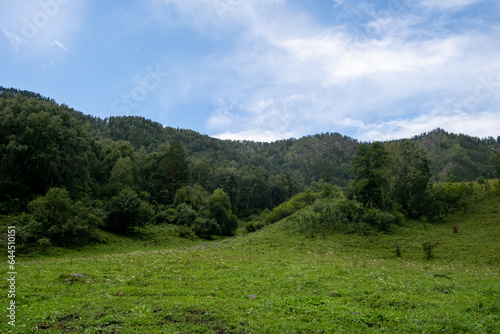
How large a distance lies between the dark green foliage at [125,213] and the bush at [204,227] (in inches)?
459

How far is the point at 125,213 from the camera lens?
1737 inches

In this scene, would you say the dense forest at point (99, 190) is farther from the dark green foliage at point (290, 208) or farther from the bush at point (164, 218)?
the dark green foliage at point (290, 208)

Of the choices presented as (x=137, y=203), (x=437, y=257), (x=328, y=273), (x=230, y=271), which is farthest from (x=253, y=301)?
(x=137, y=203)

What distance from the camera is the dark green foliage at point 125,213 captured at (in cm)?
4416

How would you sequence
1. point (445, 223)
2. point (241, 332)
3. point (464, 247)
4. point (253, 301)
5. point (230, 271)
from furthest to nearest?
point (445, 223), point (464, 247), point (230, 271), point (253, 301), point (241, 332)

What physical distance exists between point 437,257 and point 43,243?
130ft

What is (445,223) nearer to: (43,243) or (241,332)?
(241,332)

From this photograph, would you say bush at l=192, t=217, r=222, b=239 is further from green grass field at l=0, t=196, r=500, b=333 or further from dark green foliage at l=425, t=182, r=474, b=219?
dark green foliage at l=425, t=182, r=474, b=219

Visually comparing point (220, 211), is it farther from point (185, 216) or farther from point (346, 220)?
point (346, 220)

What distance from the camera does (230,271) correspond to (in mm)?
17406

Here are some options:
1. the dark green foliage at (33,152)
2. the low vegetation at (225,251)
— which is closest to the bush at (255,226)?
the low vegetation at (225,251)

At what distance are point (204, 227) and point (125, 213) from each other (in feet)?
54.0

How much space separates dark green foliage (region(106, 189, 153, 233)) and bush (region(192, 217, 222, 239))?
1166cm

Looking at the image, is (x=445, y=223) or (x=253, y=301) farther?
(x=445, y=223)
